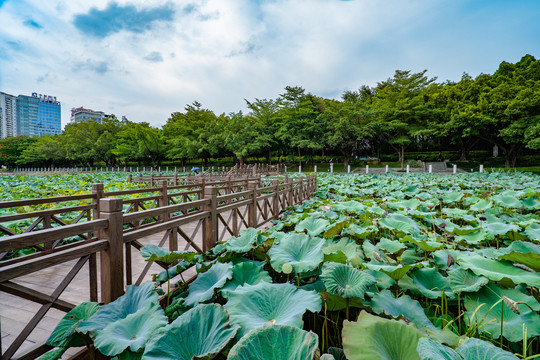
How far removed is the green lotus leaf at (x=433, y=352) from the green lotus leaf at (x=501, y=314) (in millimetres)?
434

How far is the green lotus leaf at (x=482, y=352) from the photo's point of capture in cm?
98

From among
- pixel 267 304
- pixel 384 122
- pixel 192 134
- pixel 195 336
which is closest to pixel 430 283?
pixel 267 304

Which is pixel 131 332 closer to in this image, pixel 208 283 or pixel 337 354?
pixel 208 283

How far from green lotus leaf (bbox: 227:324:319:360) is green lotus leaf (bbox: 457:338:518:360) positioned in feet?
1.92

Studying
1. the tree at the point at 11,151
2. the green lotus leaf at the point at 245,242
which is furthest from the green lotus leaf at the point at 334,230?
the tree at the point at 11,151

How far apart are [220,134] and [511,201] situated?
2801cm

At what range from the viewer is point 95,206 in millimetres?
4547

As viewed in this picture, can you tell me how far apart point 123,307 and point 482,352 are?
177cm

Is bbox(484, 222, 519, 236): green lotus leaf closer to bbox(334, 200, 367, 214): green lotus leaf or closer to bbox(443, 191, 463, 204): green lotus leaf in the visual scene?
bbox(334, 200, 367, 214): green lotus leaf

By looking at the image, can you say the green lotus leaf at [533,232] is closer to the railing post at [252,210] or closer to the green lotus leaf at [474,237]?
the green lotus leaf at [474,237]

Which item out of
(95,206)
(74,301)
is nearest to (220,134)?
(95,206)

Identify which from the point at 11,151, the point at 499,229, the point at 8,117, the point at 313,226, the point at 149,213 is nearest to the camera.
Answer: the point at 149,213

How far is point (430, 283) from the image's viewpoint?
1853mm

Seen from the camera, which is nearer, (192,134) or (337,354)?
(337,354)
